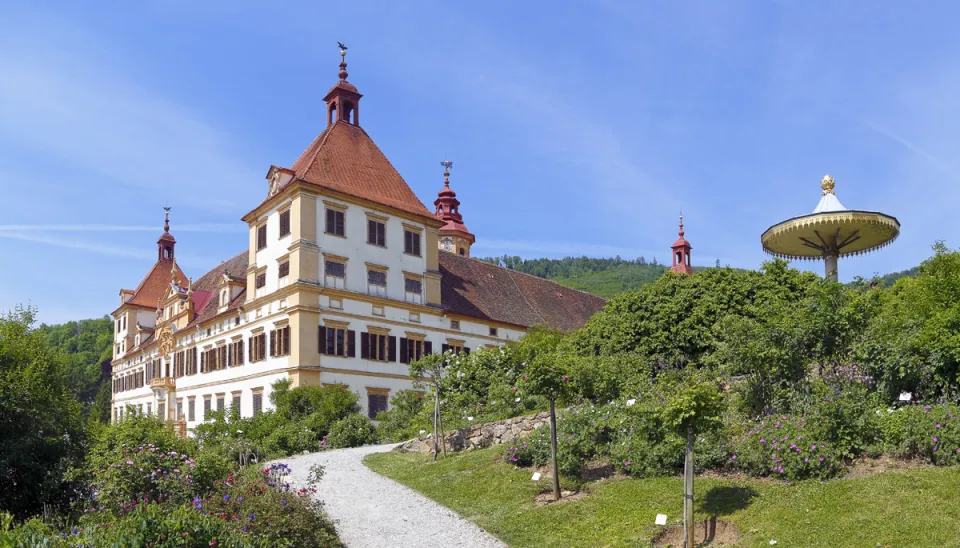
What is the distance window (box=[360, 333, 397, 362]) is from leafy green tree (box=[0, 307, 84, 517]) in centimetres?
1952

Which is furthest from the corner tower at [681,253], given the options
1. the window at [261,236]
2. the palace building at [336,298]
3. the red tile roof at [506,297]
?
the window at [261,236]

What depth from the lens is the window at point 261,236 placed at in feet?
132

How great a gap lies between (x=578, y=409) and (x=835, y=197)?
13.2 metres

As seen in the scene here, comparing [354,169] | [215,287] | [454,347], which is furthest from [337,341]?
[215,287]

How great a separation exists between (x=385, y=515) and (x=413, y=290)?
2654 centimetres

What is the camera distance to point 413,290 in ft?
138

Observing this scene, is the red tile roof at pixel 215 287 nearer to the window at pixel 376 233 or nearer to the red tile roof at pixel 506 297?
the window at pixel 376 233

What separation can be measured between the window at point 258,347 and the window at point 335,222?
236 inches

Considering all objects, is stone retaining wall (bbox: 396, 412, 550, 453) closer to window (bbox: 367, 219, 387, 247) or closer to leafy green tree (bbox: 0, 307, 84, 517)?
leafy green tree (bbox: 0, 307, 84, 517)

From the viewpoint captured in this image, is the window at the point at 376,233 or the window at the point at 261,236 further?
the window at the point at 261,236

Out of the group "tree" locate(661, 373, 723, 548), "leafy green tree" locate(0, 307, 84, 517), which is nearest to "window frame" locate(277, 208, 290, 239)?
"leafy green tree" locate(0, 307, 84, 517)

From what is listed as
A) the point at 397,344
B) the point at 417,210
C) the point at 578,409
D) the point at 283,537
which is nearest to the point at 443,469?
the point at 578,409

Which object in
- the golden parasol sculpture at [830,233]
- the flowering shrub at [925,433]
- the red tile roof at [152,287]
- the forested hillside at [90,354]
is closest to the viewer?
the flowering shrub at [925,433]

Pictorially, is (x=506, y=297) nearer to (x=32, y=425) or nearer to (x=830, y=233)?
(x=830, y=233)
